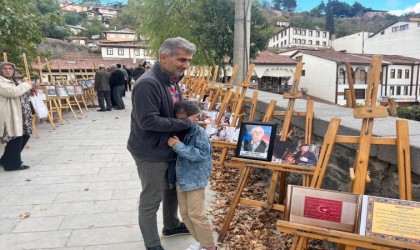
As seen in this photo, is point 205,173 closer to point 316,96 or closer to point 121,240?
point 121,240

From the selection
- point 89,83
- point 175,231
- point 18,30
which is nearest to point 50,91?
point 18,30

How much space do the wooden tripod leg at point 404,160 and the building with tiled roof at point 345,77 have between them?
1351 inches

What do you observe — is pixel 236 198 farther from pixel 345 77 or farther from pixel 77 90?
pixel 345 77

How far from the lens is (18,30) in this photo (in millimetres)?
7660

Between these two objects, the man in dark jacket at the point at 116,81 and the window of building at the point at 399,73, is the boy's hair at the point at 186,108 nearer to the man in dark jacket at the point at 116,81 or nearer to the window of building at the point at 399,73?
the man in dark jacket at the point at 116,81

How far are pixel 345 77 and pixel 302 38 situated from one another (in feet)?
110

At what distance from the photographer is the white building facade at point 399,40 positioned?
38.8m

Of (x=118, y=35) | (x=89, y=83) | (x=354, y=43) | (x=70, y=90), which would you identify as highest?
(x=118, y=35)

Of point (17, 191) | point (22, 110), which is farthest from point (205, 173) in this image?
point (22, 110)

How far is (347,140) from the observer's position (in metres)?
2.13

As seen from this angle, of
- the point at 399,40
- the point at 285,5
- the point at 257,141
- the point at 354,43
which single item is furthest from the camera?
the point at 285,5

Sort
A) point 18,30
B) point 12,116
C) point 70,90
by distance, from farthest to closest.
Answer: point 70,90, point 18,30, point 12,116

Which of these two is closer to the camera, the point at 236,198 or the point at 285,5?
the point at 236,198

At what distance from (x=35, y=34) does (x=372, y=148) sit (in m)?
8.46
